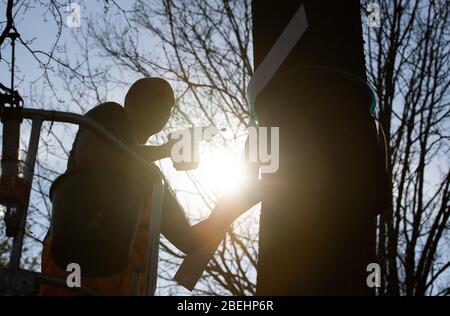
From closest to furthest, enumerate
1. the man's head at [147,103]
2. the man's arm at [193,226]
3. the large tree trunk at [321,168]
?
the large tree trunk at [321,168]
the man's head at [147,103]
the man's arm at [193,226]

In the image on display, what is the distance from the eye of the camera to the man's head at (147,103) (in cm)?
Result: 270

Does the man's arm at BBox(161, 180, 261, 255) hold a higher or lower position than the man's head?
lower

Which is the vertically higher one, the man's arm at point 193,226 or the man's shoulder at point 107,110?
the man's shoulder at point 107,110

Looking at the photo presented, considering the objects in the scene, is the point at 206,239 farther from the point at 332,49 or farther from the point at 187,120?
the point at 187,120

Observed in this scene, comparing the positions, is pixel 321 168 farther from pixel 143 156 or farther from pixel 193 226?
pixel 193 226

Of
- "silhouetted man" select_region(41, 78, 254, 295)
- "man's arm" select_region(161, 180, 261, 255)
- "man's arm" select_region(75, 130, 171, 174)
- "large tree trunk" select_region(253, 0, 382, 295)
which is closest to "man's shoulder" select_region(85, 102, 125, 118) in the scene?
"silhouetted man" select_region(41, 78, 254, 295)

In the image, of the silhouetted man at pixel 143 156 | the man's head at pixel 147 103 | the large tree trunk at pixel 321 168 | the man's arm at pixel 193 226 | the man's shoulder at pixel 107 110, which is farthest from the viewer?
the man's arm at pixel 193 226

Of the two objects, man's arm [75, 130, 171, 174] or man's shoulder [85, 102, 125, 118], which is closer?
man's arm [75, 130, 171, 174]

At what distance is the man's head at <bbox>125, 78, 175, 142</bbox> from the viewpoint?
2.70 metres

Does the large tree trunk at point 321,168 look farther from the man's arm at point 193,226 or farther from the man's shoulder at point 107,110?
the man's shoulder at point 107,110

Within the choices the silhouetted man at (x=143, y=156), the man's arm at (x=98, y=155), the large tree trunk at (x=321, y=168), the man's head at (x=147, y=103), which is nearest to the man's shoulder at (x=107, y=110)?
the silhouetted man at (x=143, y=156)

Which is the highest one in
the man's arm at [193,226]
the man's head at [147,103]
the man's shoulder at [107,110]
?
the man's head at [147,103]

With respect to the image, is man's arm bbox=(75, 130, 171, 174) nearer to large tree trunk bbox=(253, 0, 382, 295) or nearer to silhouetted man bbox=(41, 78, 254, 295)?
silhouetted man bbox=(41, 78, 254, 295)

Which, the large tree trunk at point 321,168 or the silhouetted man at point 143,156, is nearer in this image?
the large tree trunk at point 321,168
